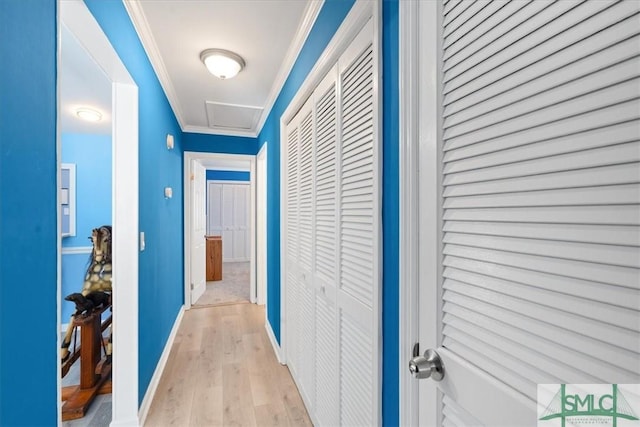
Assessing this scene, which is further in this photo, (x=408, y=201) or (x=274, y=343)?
(x=274, y=343)

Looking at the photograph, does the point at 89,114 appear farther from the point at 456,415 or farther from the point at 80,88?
the point at 456,415

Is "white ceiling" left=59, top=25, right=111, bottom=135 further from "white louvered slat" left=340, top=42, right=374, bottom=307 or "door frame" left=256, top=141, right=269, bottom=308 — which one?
"door frame" left=256, top=141, right=269, bottom=308

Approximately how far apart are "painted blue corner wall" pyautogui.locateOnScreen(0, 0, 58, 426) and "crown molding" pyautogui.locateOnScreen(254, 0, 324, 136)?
124 cm

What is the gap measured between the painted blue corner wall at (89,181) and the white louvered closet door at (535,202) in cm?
428

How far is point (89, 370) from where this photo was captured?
7.16ft

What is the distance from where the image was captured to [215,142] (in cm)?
426

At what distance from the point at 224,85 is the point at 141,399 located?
2.59 m

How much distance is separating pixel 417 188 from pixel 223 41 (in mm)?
1961

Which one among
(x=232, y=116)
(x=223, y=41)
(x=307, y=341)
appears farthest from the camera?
(x=232, y=116)

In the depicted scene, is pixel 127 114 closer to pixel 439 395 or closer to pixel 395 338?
pixel 395 338

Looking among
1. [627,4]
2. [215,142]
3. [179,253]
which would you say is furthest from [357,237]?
[215,142]

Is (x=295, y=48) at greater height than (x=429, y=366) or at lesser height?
greater

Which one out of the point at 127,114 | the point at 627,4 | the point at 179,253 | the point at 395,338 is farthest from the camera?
the point at 179,253

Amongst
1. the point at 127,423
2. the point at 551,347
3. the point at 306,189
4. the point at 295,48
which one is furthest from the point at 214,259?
the point at 551,347
